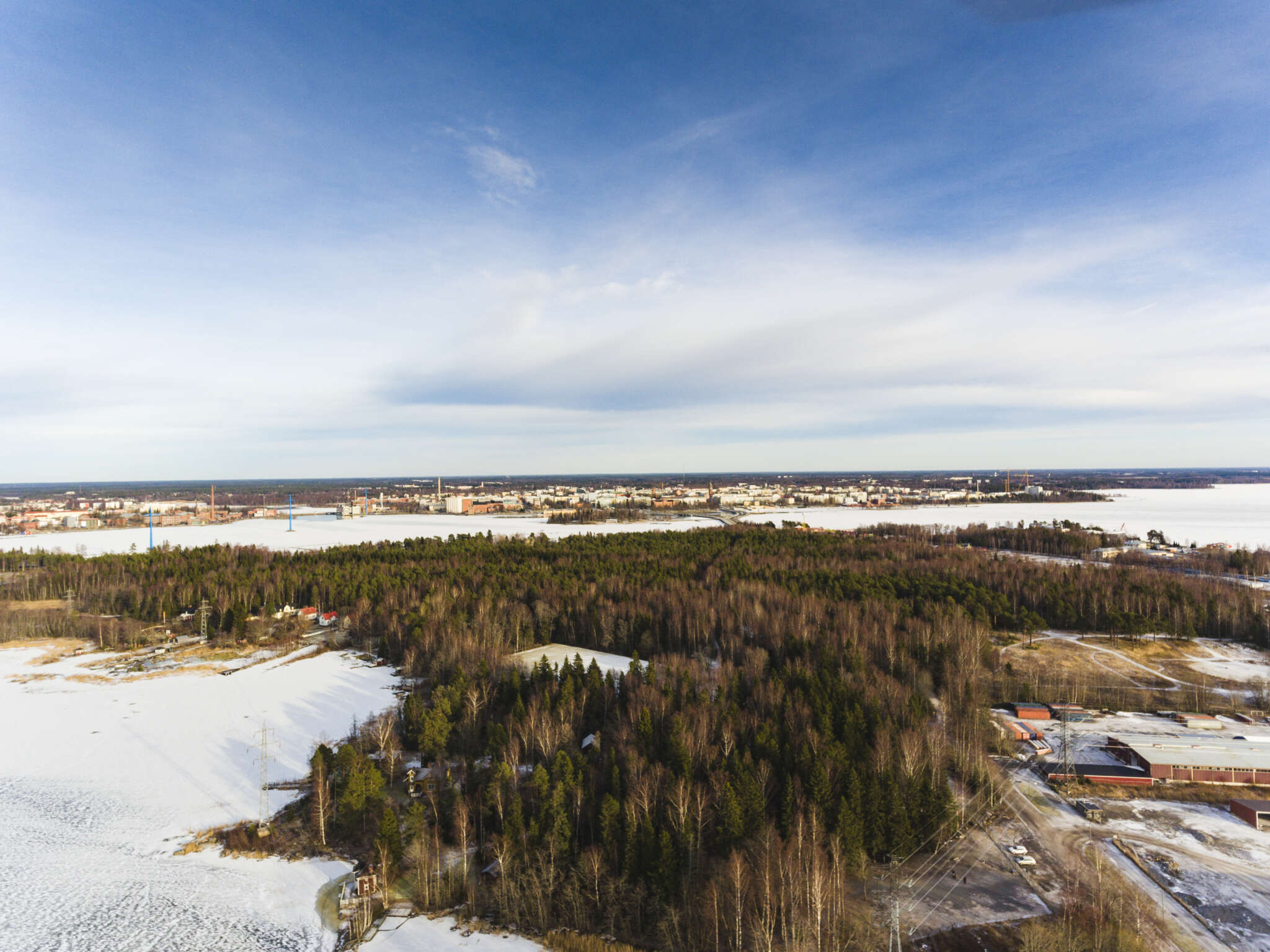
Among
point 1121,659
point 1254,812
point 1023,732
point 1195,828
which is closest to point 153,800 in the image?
point 1023,732

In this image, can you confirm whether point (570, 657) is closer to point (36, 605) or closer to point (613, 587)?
point (613, 587)

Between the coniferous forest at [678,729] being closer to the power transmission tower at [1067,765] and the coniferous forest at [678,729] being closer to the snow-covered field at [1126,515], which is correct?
the power transmission tower at [1067,765]

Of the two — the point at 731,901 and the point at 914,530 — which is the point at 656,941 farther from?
the point at 914,530

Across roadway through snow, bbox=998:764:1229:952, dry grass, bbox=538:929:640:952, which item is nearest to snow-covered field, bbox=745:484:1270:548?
roadway through snow, bbox=998:764:1229:952

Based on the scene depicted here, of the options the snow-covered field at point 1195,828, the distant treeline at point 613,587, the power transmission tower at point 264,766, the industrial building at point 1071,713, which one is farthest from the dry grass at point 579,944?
the industrial building at point 1071,713

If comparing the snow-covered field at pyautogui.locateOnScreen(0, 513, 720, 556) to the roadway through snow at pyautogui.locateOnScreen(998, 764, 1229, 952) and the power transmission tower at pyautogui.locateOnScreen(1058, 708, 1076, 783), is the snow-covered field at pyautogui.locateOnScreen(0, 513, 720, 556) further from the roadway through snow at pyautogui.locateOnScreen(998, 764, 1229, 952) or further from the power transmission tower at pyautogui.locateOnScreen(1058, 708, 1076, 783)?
the roadway through snow at pyautogui.locateOnScreen(998, 764, 1229, 952)

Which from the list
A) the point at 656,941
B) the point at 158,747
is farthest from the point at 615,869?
the point at 158,747
